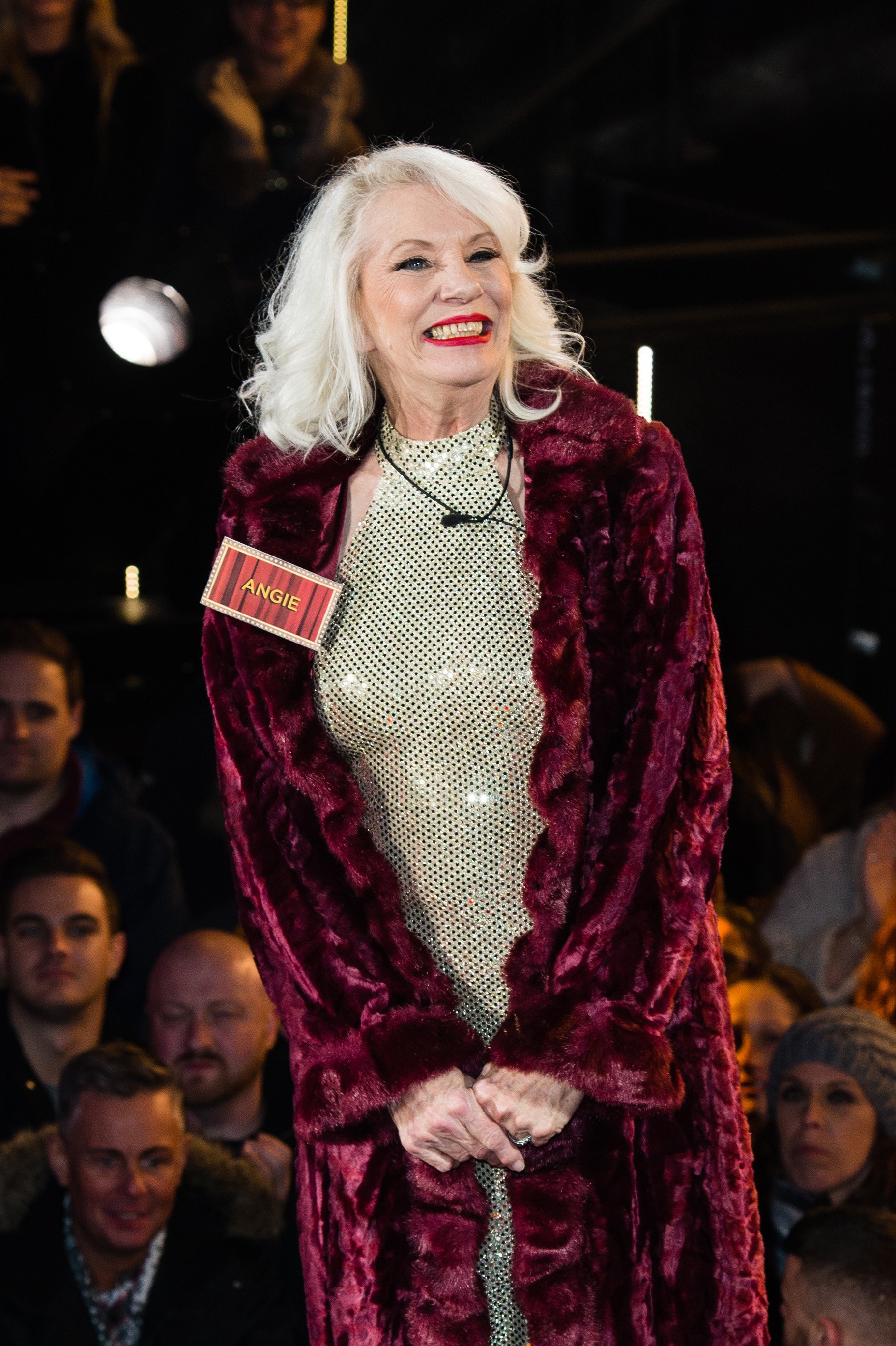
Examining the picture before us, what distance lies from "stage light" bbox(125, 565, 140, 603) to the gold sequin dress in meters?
2.84

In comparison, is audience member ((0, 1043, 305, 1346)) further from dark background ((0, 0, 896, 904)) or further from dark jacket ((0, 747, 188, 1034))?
dark background ((0, 0, 896, 904))

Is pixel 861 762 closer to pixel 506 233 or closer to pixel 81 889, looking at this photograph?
pixel 81 889

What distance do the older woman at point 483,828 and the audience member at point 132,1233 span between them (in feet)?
3.67

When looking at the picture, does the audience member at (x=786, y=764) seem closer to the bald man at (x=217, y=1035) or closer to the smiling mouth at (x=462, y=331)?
the bald man at (x=217, y=1035)

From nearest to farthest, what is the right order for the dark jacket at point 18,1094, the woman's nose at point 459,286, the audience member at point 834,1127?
the woman's nose at point 459,286, the audience member at point 834,1127, the dark jacket at point 18,1094

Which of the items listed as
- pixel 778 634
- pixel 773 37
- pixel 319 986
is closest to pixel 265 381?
pixel 319 986

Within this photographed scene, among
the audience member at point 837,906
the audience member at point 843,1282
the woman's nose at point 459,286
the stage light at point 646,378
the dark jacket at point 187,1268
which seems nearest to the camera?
the woman's nose at point 459,286

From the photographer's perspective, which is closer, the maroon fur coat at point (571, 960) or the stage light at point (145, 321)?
the maroon fur coat at point (571, 960)

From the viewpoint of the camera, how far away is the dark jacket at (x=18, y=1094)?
3117 mm

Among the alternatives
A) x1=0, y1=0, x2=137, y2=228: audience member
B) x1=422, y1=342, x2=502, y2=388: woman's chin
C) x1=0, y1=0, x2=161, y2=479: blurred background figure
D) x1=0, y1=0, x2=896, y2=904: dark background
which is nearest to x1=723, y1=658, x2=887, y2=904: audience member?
x1=0, y1=0, x2=896, y2=904: dark background

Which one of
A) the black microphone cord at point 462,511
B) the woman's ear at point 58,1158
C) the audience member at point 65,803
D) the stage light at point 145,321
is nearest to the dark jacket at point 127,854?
the audience member at point 65,803

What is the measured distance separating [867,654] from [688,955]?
11.7 feet

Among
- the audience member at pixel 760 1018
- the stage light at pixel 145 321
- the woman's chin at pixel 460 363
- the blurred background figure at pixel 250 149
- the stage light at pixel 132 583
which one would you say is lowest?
the audience member at pixel 760 1018

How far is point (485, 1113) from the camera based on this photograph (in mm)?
1643
